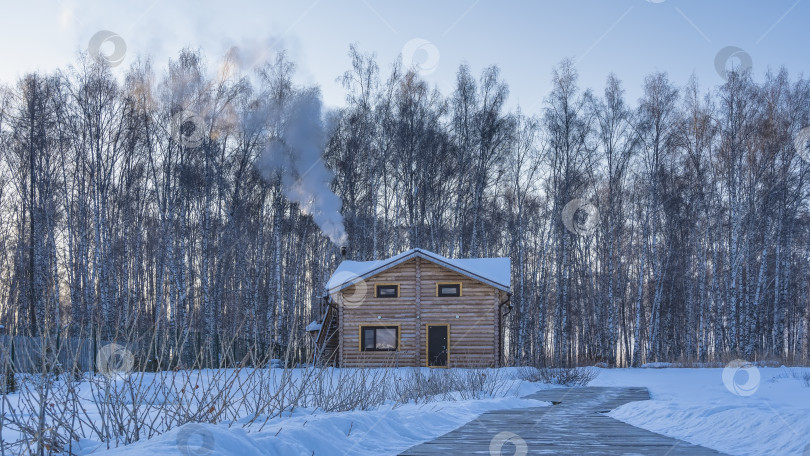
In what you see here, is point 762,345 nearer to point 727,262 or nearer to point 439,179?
point 727,262

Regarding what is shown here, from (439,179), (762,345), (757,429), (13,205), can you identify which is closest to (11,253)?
(13,205)

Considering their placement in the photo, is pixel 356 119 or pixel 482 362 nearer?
pixel 482 362

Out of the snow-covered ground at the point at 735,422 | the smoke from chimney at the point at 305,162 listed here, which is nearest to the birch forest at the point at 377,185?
the smoke from chimney at the point at 305,162

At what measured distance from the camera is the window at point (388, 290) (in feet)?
91.8

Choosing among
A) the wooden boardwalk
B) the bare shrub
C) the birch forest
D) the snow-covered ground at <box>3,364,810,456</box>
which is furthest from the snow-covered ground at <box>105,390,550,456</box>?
the birch forest

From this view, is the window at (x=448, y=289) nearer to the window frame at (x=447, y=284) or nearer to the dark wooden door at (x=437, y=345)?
the window frame at (x=447, y=284)

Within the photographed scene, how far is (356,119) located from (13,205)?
52.9 ft

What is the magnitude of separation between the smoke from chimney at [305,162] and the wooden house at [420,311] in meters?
5.40

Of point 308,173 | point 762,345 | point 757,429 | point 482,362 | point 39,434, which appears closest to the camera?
point 39,434

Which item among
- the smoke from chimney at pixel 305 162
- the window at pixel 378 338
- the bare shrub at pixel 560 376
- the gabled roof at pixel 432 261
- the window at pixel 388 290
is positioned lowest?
the bare shrub at pixel 560 376

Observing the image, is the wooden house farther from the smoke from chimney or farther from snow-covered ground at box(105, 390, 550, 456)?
snow-covered ground at box(105, 390, 550, 456)

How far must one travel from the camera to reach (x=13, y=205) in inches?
1206

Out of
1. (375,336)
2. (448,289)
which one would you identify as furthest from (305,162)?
(448,289)

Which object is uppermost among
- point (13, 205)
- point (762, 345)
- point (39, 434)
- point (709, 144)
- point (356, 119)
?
point (356, 119)
